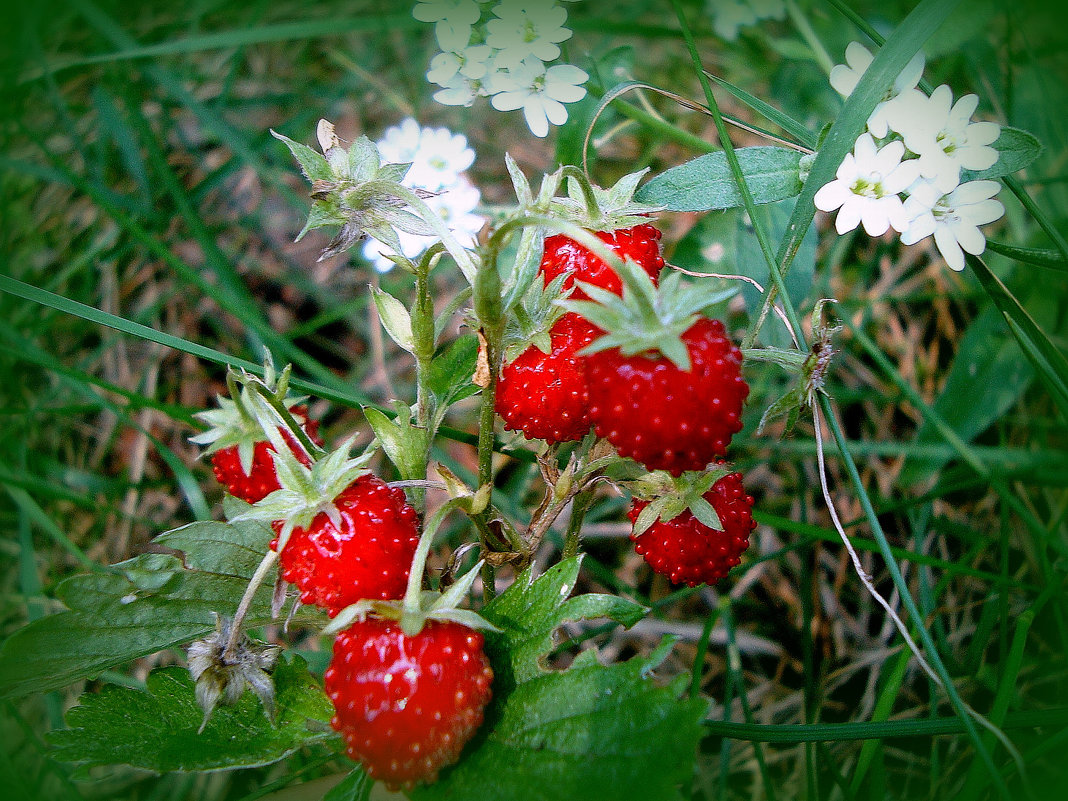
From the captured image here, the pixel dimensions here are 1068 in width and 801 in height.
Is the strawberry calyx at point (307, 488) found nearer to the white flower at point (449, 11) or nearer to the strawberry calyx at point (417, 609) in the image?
the strawberry calyx at point (417, 609)

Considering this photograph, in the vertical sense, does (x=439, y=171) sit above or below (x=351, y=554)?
above

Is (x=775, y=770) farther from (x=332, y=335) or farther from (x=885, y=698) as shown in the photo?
(x=332, y=335)

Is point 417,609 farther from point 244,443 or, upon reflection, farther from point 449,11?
point 449,11

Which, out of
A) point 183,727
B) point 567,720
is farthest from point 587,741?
point 183,727

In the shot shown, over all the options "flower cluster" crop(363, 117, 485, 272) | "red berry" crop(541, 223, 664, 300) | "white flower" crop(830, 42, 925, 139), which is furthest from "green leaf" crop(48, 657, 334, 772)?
"white flower" crop(830, 42, 925, 139)

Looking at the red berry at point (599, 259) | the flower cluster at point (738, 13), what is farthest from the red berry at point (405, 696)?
the flower cluster at point (738, 13)

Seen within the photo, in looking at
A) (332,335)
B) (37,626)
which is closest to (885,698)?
(37,626)

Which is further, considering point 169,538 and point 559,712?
point 169,538
